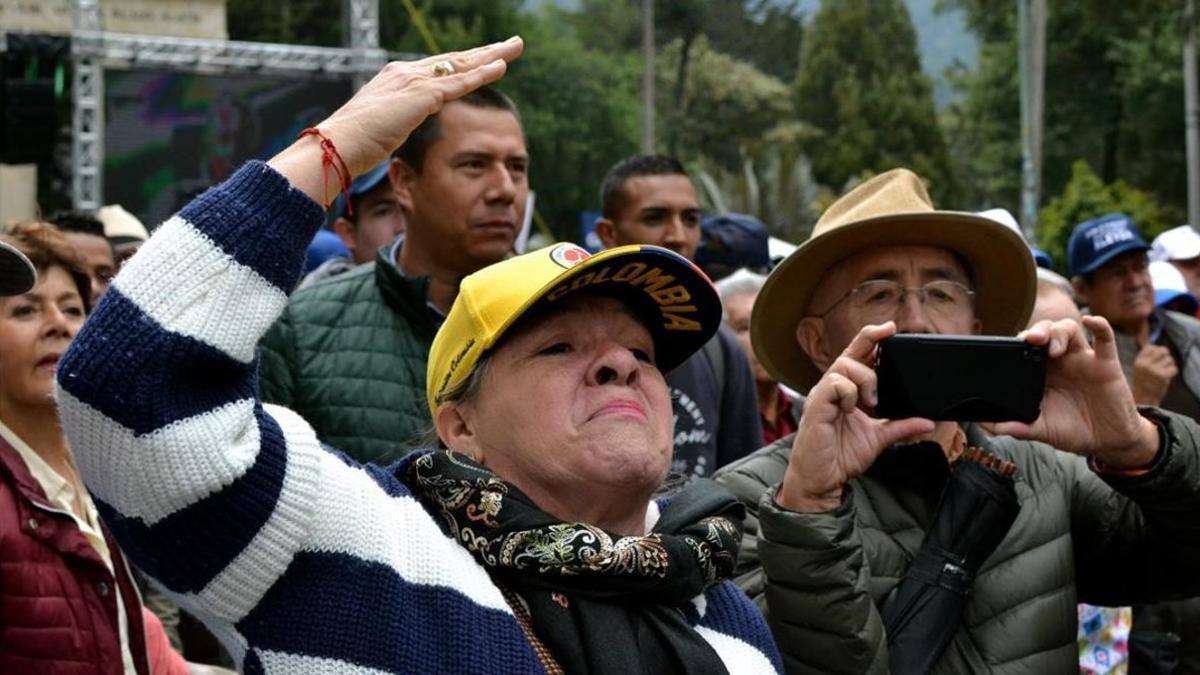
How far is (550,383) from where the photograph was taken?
2.55m

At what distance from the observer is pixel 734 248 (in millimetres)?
7496

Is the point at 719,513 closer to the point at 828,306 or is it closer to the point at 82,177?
the point at 828,306

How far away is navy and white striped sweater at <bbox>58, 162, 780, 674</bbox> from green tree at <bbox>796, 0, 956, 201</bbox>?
50232mm

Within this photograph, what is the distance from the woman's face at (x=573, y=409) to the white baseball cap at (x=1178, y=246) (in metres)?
6.91

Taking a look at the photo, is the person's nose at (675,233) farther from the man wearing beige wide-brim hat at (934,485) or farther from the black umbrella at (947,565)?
the black umbrella at (947,565)

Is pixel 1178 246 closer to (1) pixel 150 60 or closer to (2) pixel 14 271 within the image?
(2) pixel 14 271

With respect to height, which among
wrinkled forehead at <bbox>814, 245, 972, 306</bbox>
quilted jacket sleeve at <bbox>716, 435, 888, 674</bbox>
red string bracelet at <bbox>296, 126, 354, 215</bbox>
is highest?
red string bracelet at <bbox>296, 126, 354, 215</bbox>

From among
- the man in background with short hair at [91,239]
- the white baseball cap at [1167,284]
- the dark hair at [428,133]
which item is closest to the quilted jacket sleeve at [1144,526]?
the dark hair at [428,133]

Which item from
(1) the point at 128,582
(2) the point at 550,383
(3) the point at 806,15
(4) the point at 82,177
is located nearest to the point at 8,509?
(1) the point at 128,582

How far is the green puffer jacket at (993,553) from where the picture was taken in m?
2.91

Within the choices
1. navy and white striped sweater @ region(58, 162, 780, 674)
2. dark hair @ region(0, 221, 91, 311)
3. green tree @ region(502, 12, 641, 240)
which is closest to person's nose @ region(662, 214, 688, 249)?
dark hair @ region(0, 221, 91, 311)

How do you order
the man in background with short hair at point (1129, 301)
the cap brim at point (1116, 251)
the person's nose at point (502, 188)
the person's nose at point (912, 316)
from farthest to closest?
the cap brim at point (1116, 251), the man in background with short hair at point (1129, 301), the person's nose at point (502, 188), the person's nose at point (912, 316)

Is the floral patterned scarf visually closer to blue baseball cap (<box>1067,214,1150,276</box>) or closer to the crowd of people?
the crowd of people

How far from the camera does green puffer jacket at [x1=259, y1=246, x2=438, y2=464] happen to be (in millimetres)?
4043
